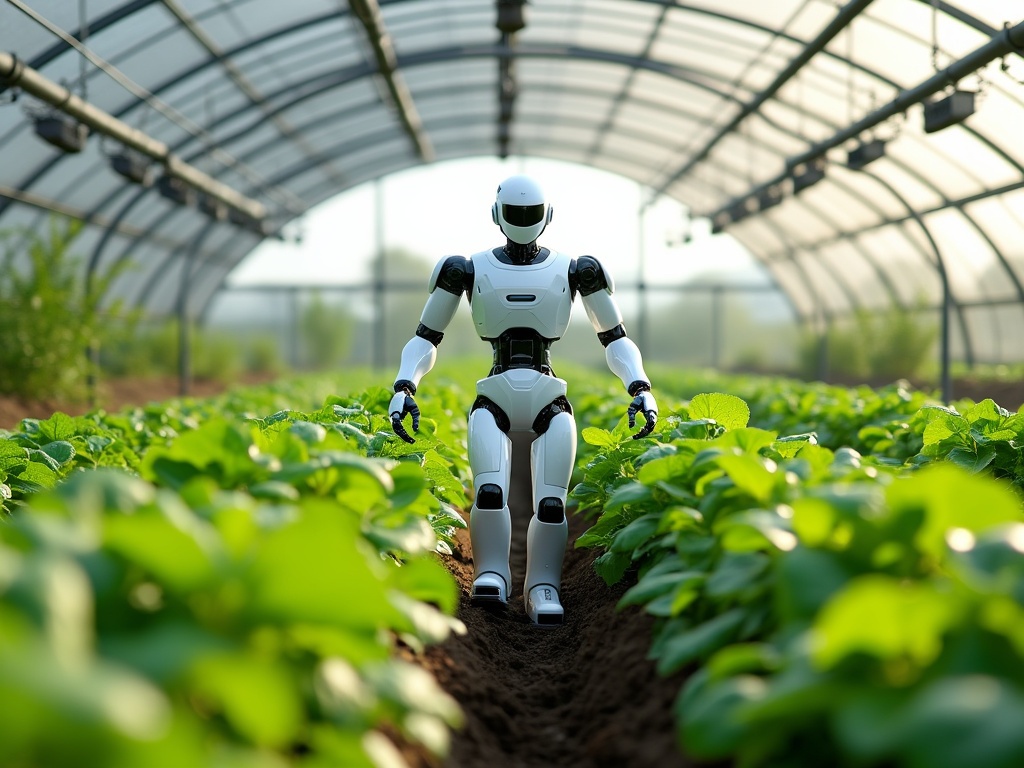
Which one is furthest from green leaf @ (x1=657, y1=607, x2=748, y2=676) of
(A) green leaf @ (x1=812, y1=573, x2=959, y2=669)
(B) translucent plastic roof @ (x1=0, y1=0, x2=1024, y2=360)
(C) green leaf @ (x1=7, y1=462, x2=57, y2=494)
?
(B) translucent plastic roof @ (x1=0, y1=0, x2=1024, y2=360)

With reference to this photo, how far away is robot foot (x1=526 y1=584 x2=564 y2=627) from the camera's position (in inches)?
165

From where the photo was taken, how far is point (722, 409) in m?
3.75

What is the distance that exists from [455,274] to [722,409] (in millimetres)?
1578

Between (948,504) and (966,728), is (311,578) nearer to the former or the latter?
(966,728)

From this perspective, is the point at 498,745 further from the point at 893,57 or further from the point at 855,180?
the point at 855,180

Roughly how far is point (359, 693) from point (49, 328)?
468 inches

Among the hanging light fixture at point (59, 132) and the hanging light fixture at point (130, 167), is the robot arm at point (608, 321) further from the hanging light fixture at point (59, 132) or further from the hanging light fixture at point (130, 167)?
the hanging light fixture at point (130, 167)

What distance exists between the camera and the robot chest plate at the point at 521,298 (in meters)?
4.58

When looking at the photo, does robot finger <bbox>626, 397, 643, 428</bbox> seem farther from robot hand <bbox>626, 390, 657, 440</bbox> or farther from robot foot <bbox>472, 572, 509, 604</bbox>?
robot foot <bbox>472, 572, 509, 604</bbox>

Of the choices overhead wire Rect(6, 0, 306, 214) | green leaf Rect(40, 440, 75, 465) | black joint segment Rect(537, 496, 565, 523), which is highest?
overhead wire Rect(6, 0, 306, 214)

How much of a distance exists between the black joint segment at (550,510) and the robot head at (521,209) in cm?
122

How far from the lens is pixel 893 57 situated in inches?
477

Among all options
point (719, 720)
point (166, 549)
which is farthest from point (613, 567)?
point (166, 549)

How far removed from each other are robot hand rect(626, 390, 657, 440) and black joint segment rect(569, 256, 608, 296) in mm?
605
